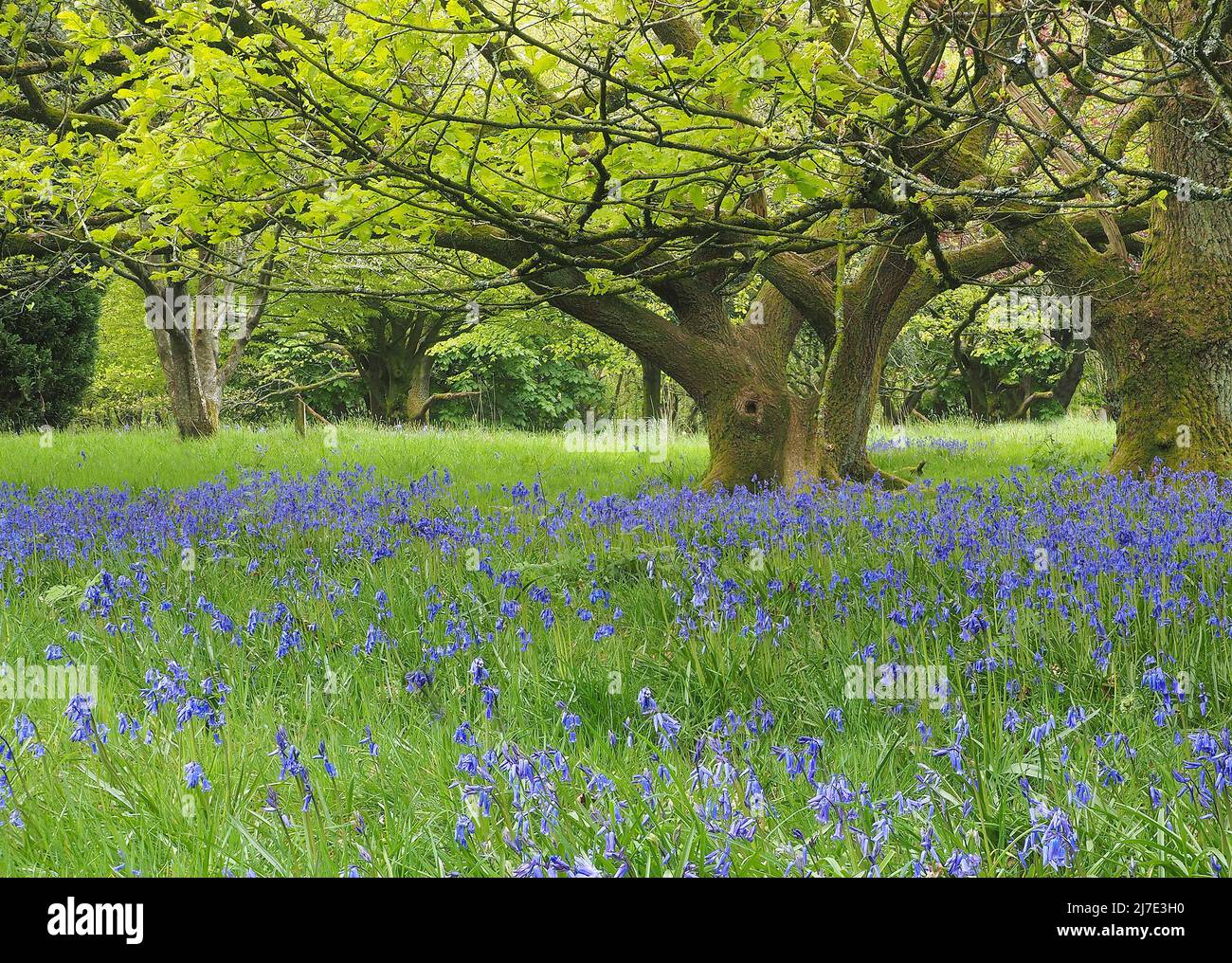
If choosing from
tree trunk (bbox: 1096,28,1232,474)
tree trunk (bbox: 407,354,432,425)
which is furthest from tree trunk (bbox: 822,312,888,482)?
tree trunk (bbox: 407,354,432,425)

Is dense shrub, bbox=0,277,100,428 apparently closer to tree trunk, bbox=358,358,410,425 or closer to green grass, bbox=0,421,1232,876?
tree trunk, bbox=358,358,410,425

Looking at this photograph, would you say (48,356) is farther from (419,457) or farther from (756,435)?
(756,435)

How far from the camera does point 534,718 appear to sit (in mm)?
3438

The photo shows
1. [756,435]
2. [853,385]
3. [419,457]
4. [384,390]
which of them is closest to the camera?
[756,435]

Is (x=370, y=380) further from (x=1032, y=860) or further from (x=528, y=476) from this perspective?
(x=1032, y=860)

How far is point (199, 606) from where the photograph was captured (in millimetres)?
4465

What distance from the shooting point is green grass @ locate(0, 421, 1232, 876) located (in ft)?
7.43

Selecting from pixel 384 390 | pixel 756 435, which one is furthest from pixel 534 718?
pixel 384 390

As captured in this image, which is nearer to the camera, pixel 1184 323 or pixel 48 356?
pixel 1184 323

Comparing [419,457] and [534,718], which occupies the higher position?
[419,457]

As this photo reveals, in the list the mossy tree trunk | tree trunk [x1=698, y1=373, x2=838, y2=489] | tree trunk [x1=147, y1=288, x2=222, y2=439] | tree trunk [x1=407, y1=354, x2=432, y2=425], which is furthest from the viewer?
tree trunk [x1=407, y1=354, x2=432, y2=425]

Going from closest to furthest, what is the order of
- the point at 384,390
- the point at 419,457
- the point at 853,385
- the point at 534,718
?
the point at 534,718, the point at 853,385, the point at 419,457, the point at 384,390

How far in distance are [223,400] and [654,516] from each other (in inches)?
1065
